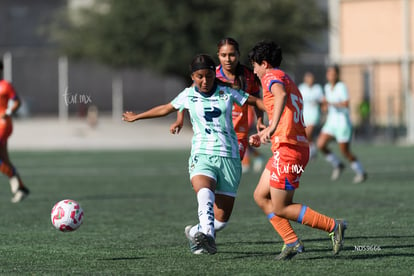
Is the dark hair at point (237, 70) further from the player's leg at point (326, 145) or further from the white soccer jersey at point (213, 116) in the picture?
the player's leg at point (326, 145)

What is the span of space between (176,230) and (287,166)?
A: 3.10 m

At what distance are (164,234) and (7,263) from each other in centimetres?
259

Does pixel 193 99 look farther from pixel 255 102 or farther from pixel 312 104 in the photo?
pixel 312 104

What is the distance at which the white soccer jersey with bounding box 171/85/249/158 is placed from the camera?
8875mm

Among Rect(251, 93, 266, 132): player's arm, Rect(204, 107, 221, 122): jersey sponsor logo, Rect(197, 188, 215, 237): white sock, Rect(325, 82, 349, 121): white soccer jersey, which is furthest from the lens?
Rect(325, 82, 349, 121): white soccer jersey

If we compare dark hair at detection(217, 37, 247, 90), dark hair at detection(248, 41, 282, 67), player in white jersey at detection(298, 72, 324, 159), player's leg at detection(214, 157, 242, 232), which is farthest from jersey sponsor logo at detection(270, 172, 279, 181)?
player in white jersey at detection(298, 72, 324, 159)

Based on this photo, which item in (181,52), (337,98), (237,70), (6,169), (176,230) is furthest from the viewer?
(181,52)

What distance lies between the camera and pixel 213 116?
890 cm

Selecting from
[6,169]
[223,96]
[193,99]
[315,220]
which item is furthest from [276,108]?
[6,169]

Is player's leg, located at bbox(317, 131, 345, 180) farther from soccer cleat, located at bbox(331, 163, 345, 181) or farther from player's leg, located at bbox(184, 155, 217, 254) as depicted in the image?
player's leg, located at bbox(184, 155, 217, 254)

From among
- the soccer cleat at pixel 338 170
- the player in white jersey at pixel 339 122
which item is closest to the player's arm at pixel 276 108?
the player in white jersey at pixel 339 122

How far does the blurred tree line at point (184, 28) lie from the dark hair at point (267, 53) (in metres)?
31.1

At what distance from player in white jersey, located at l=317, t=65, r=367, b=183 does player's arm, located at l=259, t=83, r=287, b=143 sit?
10258 millimetres

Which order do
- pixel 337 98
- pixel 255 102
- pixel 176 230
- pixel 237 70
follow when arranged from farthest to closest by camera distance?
pixel 337 98, pixel 176 230, pixel 237 70, pixel 255 102
